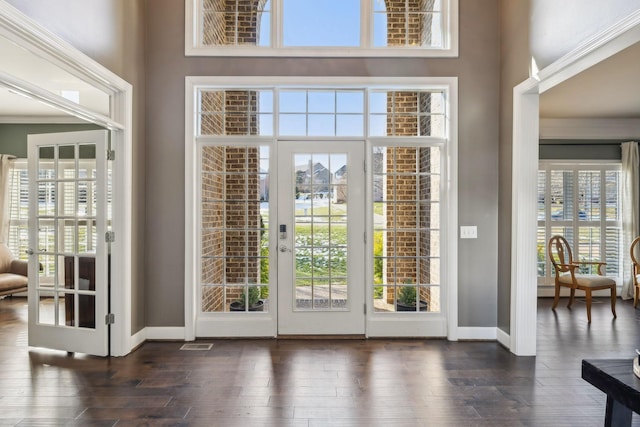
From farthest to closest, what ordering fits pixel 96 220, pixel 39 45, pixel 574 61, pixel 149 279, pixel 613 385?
pixel 149 279, pixel 96 220, pixel 574 61, pixel 39 45, pixel 613 385

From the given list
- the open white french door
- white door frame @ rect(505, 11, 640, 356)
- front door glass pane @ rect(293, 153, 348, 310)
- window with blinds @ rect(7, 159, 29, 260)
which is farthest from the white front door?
window with blinds @ rect(7, 159, 29, 260)

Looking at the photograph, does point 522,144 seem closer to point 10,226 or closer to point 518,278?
point 518,278

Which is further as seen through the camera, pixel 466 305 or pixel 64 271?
pixel 466 305

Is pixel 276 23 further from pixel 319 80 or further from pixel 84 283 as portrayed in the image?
pixel 84 283

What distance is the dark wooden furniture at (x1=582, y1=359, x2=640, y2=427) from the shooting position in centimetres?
187

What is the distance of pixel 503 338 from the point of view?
160 inches

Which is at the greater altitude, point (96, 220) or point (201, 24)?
point (201, 24)

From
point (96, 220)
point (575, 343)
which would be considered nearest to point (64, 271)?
point (96, 220)

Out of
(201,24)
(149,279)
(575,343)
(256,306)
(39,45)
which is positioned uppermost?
(201,24)

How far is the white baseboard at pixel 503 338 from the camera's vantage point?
3951mm

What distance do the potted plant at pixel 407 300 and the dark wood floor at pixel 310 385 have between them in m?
0.34

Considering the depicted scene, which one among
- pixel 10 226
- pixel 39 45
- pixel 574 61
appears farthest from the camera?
pixel 10 226

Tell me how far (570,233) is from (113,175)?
22.4ft

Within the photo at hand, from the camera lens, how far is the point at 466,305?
13.9 ft
